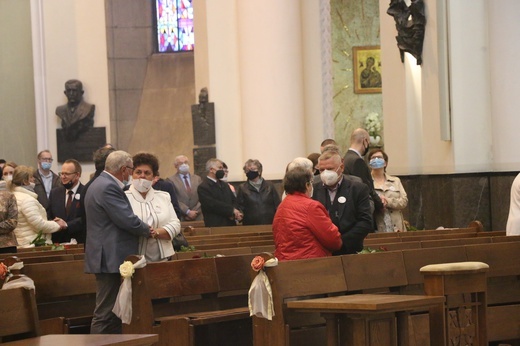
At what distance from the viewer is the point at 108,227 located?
8.63 metres

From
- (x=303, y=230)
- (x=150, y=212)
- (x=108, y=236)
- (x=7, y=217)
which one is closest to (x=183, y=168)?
(x=7, y=217)

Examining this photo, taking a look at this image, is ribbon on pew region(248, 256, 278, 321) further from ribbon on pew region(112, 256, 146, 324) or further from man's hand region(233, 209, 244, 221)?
man's hand region(233, 209, 244, 221)

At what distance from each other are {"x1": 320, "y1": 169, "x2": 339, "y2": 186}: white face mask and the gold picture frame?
14.1m

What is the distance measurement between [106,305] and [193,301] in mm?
720

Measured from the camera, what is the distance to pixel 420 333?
340 inches

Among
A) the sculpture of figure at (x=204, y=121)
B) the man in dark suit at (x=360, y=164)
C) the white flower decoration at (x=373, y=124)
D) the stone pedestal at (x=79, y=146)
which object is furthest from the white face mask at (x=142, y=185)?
the stone pedestal at (x=79, y=146)

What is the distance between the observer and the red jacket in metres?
8.35

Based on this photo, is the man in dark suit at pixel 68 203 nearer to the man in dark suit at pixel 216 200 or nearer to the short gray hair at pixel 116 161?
the man in dark suit at pixel 216 200

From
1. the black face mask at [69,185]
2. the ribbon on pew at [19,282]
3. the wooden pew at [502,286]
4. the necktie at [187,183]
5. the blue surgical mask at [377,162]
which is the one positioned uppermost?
the blue surgical mask at [377,162]

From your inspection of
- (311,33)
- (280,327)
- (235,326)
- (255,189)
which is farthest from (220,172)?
(280,327)

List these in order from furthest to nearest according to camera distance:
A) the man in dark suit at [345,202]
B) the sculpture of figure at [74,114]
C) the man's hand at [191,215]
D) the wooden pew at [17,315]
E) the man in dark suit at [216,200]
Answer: the sculpture of figure at [74,114]
the man's hand at [191,215]
the man in dark suit at [216,200]
the man in dark suit at [345,202]
the wooden pew at [17,315]

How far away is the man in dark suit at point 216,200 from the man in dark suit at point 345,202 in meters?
6.05

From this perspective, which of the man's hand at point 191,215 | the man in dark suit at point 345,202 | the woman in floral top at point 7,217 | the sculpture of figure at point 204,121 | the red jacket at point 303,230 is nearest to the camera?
the red jacket at point 303,230

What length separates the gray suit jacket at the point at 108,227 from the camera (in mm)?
8484
